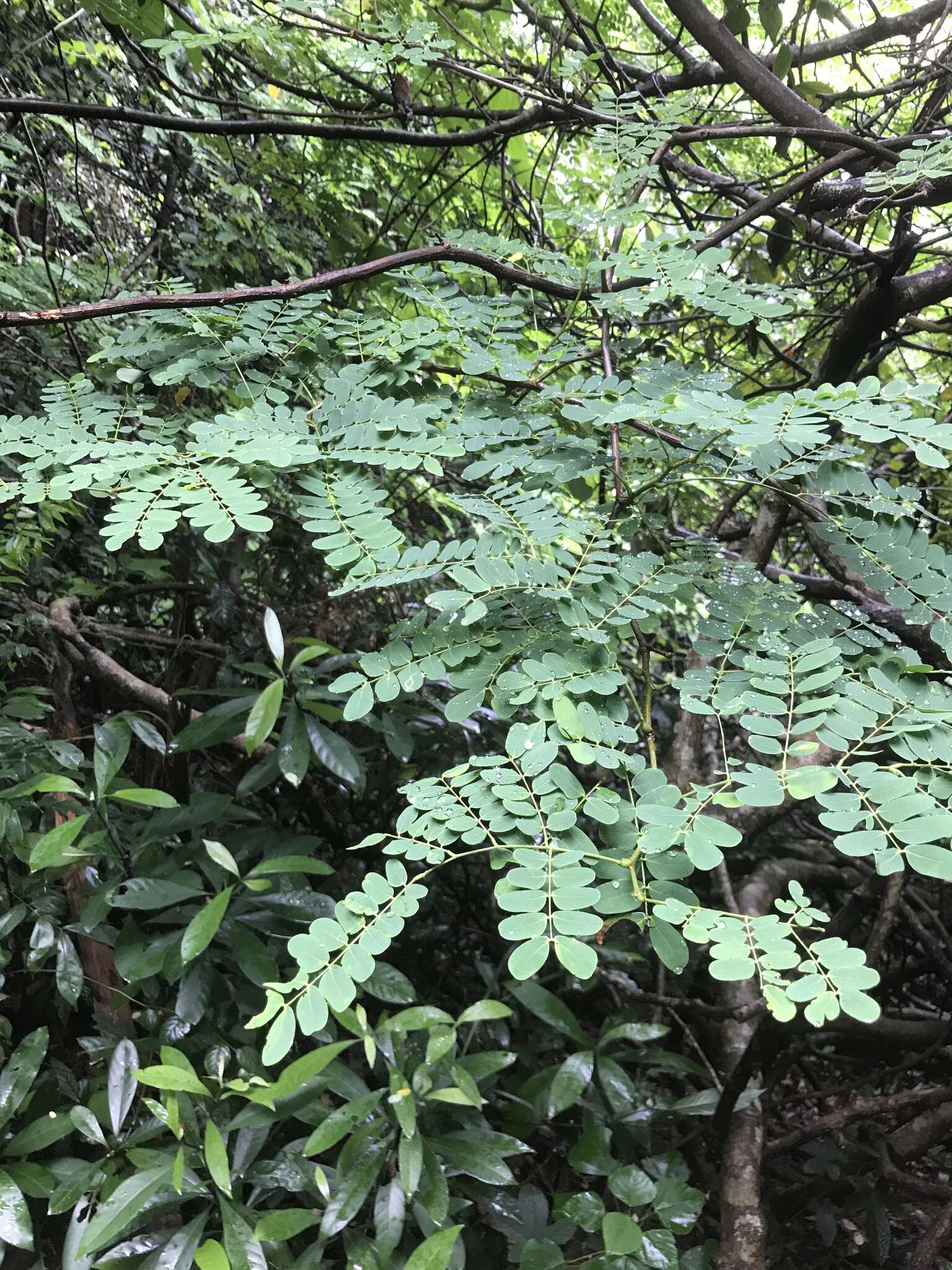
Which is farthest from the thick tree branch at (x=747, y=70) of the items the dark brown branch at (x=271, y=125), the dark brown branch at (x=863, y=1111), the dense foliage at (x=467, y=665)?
the dark brown branch at (x=863, y=1111)

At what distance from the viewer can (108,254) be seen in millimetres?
2098

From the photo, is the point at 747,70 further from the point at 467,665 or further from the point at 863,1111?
the point at 863,1111

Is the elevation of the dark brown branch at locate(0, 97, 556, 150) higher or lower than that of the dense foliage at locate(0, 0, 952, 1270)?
higher

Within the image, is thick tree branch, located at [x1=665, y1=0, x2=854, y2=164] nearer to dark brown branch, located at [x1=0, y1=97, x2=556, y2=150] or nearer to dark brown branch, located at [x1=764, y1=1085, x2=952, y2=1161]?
dark brown branch, located at [x1=0, y1=97, x2=556, y2=150]

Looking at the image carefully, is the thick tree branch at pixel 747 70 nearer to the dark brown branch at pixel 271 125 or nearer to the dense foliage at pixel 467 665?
the dense foliage at pixel 467 665

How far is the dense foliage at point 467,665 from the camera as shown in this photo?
0.74 m

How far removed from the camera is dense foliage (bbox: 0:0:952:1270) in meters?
0.74

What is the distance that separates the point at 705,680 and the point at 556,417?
0.65 m

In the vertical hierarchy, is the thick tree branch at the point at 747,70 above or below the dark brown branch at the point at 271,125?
above

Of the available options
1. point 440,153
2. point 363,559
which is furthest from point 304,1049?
point 440,153

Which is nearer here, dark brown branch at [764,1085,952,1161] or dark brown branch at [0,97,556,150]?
dark brown branch at [0,97,556,150]

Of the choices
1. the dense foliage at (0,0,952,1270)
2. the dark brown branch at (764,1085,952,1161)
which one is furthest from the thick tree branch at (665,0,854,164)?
the dark brown branch at (764,1085,952,1161)

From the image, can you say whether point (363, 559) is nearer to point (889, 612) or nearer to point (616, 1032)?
point (889, 612)

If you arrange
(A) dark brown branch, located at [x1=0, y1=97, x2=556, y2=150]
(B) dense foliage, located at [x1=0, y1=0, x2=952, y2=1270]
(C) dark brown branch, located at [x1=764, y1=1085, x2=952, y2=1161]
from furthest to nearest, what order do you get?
(C) dark brown branch, located at [x1=764, y1=1085, x2=952, y2=1161] < (A) dark brown branch, located at [x1=0, y1=97, x2=556, y2=150] < (B) dense foliage, located at [x1=0, y1=0, x2=952, y2=1270]
